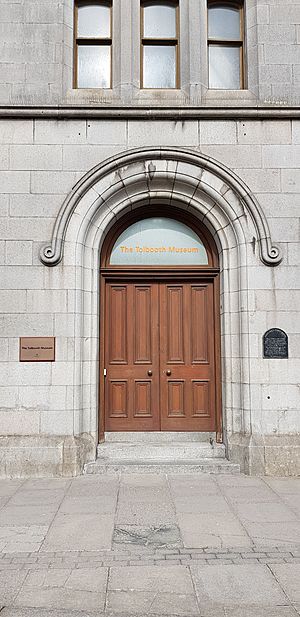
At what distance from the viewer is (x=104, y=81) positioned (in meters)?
9.12

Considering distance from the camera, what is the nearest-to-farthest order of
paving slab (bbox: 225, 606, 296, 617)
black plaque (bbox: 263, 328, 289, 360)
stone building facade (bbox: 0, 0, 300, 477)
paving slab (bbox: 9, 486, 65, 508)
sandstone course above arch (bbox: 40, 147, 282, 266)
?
paving slab (bbox: 225, 606, 296, 617), paving slab (bbox: 9, 486, 65, 508), stone building facade (bbox: 0, 0, 300, 477), black plaque (bbox: 263, 328, 289, 360), sandstone course above arch (bbox: 40, 147, 282, 266)

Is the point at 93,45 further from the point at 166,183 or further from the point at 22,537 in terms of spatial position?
the point at 22,537

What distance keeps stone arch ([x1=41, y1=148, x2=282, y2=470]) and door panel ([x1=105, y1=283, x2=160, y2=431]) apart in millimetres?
482

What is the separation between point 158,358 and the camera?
8961 mm

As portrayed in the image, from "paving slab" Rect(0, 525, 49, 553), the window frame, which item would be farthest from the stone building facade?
"paving slab" Rect(0, 525, 49, 553)

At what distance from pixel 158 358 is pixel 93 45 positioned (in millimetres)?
5934

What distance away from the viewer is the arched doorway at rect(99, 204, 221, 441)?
29.2ft

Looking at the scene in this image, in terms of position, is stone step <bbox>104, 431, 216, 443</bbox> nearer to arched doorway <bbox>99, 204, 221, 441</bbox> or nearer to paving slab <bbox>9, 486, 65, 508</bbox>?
arched doorway <bbox>99, 204, 221, 441</bbox>

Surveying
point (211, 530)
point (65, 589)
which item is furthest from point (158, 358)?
point (65, 589)

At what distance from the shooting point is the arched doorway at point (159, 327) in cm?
890

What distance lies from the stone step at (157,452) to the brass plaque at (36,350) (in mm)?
1821

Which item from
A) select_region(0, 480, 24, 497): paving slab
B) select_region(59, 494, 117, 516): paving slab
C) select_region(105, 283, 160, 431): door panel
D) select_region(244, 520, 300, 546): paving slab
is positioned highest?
select_region(105, 283, 160, 431): door panel

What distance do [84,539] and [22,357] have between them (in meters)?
3.55

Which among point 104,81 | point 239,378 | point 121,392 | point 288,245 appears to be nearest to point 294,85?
point 288,245
